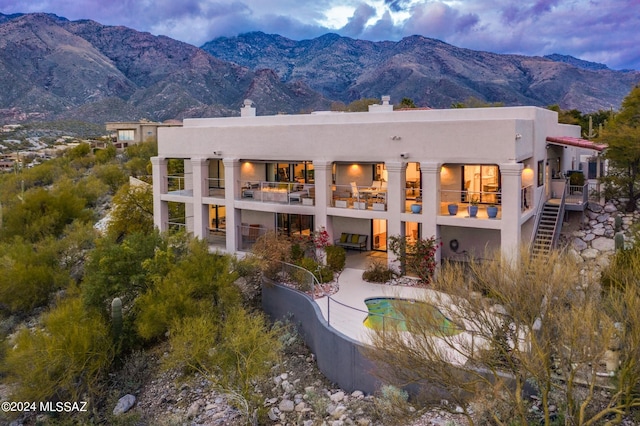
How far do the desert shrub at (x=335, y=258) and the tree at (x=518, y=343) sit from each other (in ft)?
30.5

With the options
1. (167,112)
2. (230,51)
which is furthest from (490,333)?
(230,51)

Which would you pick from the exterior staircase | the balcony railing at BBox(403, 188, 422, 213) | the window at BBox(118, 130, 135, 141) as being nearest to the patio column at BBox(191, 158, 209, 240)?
the balcony railing at BBox(403, 188, 422, 213)

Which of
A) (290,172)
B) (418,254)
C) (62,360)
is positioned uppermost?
(290,172)

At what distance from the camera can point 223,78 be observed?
124 m

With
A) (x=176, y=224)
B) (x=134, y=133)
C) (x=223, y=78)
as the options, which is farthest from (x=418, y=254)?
(x=223, y=78)

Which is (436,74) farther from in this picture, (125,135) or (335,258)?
(335,258)

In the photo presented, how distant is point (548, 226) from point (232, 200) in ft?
45.8

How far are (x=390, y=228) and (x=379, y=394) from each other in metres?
8.33

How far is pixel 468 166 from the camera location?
21953 mm

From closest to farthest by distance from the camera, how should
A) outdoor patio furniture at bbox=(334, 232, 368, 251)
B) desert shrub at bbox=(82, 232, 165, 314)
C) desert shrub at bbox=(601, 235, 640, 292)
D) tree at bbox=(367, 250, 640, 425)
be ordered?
1. tree at bbox=(367, 250, 640, 425)
2. desert shrub at bbox=(601, 235, 640, 292)
3. desert shrub at bbox=(82, 232, 165, 314)
4. outdoor patio furniture at bbox=(334, 232, 368, 251)

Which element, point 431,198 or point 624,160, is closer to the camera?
point 431,198

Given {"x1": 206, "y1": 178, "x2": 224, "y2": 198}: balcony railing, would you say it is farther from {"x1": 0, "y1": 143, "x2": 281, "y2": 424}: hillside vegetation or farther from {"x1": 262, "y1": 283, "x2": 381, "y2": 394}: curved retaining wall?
{"x1": 262, "y1": 283, "x2": 381, "y2": 394}: curved retaining wall

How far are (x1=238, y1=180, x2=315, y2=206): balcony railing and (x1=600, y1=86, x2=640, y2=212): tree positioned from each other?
13.6 m

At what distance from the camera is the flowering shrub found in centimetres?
1952
